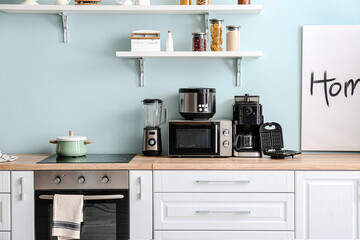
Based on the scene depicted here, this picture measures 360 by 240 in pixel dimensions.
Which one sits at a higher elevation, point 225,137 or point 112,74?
point 112,74

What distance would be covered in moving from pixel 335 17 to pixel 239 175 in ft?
4.69

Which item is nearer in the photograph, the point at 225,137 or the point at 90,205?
the point at 90,205

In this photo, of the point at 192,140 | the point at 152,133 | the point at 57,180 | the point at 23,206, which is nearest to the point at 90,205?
the point at 57,180

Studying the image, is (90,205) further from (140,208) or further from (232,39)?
(232,39)


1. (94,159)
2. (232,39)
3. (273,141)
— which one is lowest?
(94,159)

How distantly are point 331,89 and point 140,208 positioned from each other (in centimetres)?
164

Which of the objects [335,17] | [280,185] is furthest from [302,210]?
[335,17]

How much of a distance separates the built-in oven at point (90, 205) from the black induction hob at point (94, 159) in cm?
14

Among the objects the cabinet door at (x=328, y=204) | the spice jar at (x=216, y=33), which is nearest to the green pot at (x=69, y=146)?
the spice jar at (x=216, y=33)

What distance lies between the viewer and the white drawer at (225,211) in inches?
113

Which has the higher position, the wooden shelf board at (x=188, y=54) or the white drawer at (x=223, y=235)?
the wooden shelf board at (x=188, y=54)

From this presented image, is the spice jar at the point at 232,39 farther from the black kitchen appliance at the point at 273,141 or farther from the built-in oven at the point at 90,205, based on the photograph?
the built-in oven at the point at 90,205

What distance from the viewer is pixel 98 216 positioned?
2.88m

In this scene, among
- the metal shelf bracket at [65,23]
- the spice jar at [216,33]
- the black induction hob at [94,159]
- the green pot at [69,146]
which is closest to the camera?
the black induction hob at [94,159]
